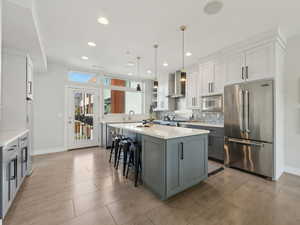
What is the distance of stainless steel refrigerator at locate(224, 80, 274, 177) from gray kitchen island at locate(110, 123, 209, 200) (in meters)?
1.14

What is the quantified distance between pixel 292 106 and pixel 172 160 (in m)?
2.98

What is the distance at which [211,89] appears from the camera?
388 centimetres

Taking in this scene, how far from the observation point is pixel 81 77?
508cm

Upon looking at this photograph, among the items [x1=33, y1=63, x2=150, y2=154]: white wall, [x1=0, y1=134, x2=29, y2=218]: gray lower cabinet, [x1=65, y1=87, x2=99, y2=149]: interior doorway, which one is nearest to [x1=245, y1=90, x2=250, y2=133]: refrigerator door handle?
[x1=0, y1=134, x2=29, y2=218]: gray lower cabinet

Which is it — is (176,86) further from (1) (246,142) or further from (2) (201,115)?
(1) (246,142)

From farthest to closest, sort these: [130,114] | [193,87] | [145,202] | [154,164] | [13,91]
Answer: [130,114], [193,87], [13,91], [154,164], [145,202]

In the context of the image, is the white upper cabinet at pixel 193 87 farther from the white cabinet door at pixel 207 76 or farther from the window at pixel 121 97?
the window at pixel 121 97

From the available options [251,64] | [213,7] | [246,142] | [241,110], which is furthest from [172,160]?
[251,64]

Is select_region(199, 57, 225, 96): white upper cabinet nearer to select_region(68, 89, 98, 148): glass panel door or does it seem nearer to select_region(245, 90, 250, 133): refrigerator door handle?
select_region(245, 90, 250, 133): refrigerator door handle

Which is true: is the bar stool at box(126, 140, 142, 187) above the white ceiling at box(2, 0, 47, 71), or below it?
below

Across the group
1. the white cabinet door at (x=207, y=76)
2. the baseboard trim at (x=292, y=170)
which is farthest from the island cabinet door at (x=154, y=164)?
the baseboard trim at (x=292, y=170)

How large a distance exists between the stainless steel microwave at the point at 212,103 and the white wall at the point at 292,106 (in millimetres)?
1285

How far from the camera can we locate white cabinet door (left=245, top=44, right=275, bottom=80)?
8.80 feet

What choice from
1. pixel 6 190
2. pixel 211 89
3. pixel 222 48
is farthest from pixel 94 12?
pixel 211 89
